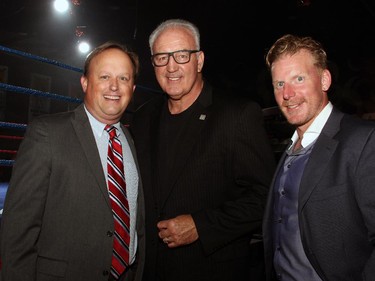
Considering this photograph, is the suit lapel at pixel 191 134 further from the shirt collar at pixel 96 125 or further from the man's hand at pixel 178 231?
the shirt collar at pixel 96 125

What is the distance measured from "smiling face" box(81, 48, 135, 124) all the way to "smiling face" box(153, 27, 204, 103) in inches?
12.0

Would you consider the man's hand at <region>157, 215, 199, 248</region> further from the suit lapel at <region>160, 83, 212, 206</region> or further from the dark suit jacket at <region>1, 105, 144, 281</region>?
the dark suit jacket at <region>1, 105, 144, 281</region>

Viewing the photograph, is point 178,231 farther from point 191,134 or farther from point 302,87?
point 302,87

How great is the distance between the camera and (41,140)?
1.59 metres

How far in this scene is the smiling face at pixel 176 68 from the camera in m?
2.20

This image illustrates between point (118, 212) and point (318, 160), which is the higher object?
point (318, 160)

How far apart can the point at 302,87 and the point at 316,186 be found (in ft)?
1.86

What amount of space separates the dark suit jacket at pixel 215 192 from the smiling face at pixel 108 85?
1.55 feet

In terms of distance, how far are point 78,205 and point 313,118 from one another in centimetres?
134

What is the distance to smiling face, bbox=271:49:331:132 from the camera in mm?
1726

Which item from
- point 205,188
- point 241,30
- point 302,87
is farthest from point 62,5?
point 302,87

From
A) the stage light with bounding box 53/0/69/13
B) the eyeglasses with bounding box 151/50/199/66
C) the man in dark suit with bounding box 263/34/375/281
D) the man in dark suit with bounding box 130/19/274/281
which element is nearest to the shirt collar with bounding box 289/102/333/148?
the man in dark suit with bounding box 263/34/375/281

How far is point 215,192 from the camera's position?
200 centimetres

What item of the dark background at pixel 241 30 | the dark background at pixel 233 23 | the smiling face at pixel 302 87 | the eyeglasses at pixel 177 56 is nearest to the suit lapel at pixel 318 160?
the smiling face at pixel 302 87
